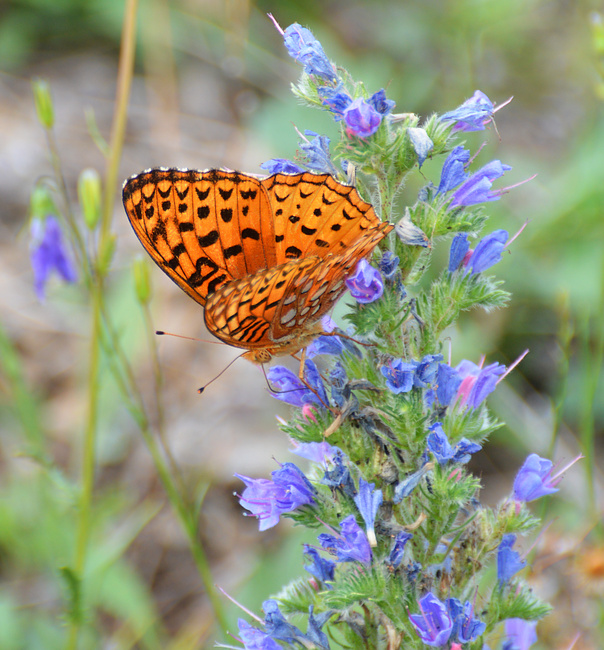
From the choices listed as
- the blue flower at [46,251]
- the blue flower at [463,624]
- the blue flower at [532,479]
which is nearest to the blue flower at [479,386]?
the blue flower at [532,479]

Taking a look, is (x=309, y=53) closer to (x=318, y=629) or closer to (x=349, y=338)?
(x=349, y=338)

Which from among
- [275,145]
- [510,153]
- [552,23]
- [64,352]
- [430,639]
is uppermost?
[552,23]

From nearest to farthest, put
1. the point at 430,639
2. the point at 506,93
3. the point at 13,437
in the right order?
the point at 430,639 → the point at 13,437 → the point at 506,93

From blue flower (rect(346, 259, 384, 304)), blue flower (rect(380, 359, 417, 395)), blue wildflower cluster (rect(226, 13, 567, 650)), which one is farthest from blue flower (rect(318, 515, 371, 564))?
blue flower (rect(346, 259, 384, 304))

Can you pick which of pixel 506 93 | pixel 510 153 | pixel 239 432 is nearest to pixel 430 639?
pixel 239 432

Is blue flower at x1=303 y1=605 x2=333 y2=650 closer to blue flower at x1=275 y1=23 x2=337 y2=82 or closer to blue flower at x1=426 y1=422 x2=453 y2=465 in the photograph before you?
blue flower at x1=426 y1=422 x2=453 y2=465

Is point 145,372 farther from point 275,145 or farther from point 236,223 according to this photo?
point 236,223
